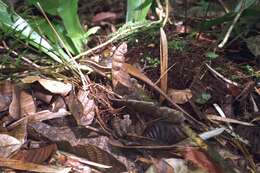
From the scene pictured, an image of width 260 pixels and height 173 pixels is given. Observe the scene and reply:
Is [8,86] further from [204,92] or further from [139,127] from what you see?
[204,92]

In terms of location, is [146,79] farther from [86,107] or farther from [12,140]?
[12,140]

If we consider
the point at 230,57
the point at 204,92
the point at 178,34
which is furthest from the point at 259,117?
the point at 178,34

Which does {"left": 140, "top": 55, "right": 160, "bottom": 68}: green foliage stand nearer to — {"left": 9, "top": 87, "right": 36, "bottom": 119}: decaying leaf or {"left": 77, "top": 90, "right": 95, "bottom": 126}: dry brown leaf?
{"left": 77, "top": 90, "right": 95, "bottom": 126}: dry brown leaf

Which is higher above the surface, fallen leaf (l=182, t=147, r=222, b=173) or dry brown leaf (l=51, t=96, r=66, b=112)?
dry brown leaf (l=51, t=96, r=66, b=112)

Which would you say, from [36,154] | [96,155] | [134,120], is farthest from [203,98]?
[36,154]

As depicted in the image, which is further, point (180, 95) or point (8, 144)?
point (180, 95)

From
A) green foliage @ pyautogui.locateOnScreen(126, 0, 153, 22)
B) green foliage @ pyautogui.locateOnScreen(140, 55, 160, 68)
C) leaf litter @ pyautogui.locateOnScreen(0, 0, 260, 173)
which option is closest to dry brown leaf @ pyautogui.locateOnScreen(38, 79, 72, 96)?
leaf litter @ pyautogui.locateOnScreen(0, 0, 260, 173)

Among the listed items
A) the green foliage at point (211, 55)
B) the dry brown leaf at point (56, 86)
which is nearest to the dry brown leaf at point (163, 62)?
the green foliage at point (211, 55)
